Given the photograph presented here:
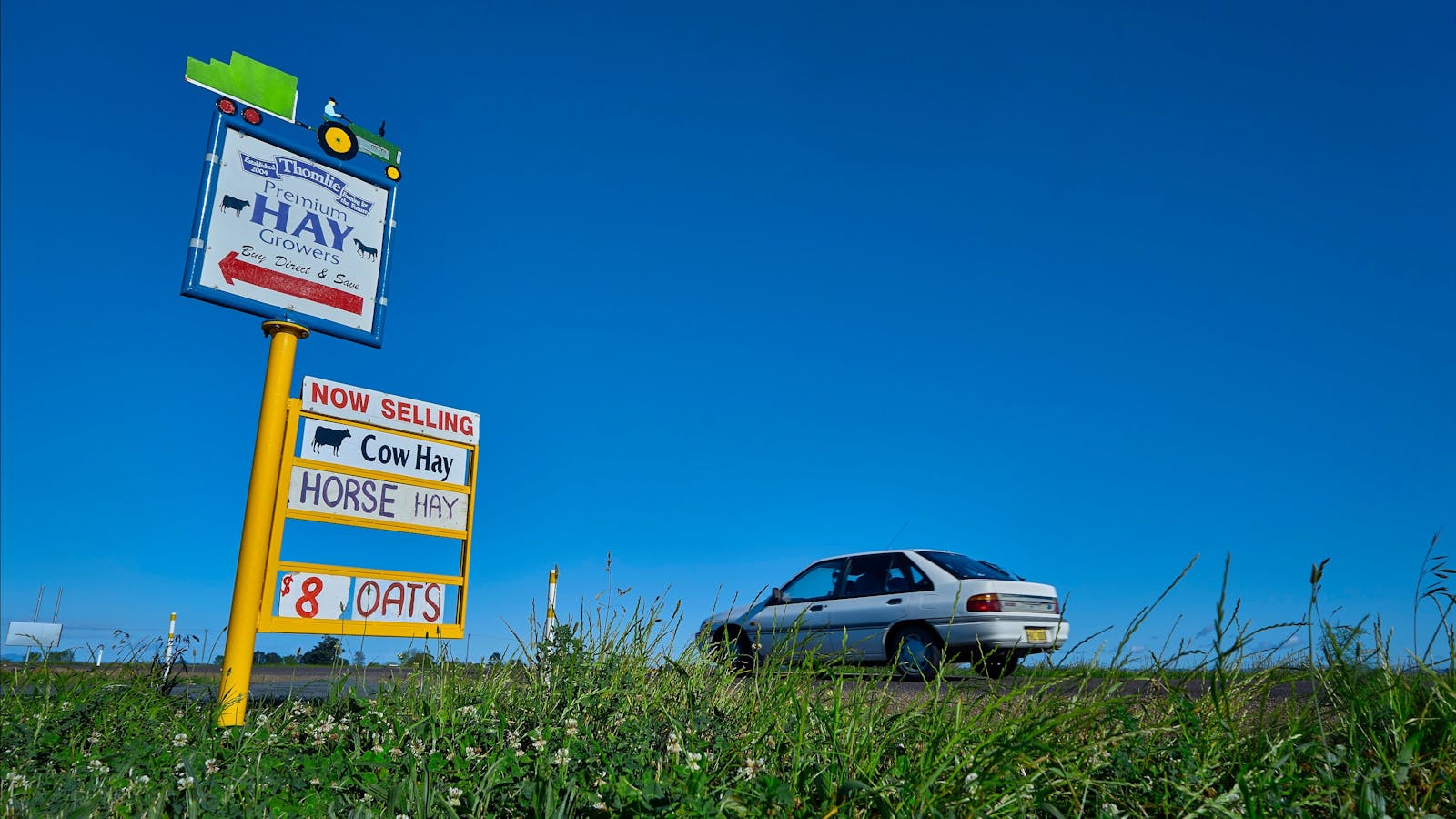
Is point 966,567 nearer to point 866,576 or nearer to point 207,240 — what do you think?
point 866,576

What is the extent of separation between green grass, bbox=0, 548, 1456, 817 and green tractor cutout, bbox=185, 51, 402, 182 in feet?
15.4

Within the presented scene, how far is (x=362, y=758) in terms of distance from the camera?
388cm

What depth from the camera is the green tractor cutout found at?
717 cm

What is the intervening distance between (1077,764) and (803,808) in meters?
1.08

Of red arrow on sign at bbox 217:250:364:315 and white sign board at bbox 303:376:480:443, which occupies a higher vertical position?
red arrow on sign at bbox 217:250:364:315

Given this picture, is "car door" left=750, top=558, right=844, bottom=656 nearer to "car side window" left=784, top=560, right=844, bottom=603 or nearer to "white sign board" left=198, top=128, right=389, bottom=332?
"car side window" left=784, top=560, right=844, bottom=603

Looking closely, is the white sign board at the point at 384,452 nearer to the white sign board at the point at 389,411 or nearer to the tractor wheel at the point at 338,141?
the white sign board at the point at 389,411

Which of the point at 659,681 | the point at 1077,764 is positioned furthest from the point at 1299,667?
the point at 659,681

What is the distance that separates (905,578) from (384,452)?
627 cm

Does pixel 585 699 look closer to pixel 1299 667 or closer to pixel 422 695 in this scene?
pixel 422 695

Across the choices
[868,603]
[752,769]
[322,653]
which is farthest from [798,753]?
[868,603]

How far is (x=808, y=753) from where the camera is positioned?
3.51 meters

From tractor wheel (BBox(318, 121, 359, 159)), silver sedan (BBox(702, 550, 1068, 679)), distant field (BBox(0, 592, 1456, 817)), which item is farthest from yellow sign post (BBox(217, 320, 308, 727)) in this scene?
silver sedan (BBox(702, 550, 1068, 679))

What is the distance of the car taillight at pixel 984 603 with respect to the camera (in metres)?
9.96
